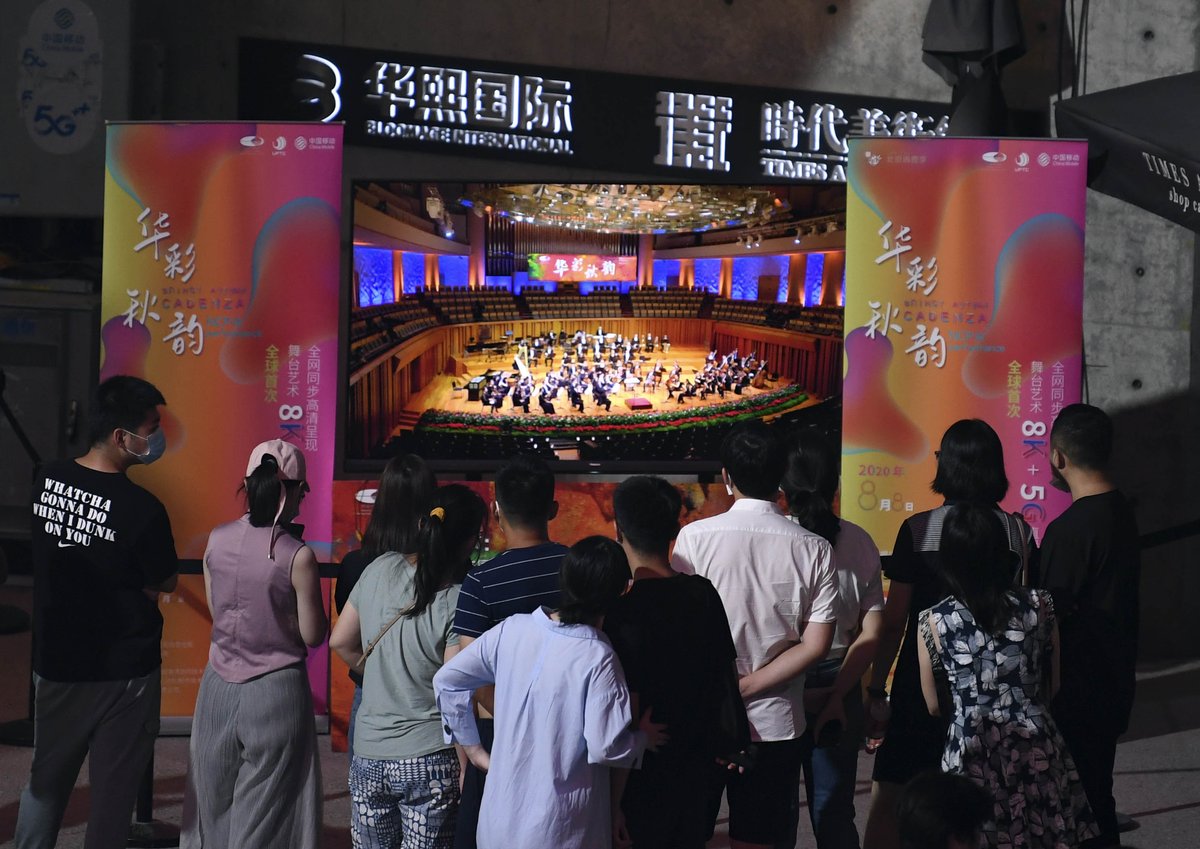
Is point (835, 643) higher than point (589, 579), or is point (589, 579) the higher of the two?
point (589, 579)

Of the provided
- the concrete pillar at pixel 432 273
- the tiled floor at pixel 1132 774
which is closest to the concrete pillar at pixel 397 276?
the concrete pillar at pixel 432 273

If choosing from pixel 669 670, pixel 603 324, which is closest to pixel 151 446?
pixel 669 670

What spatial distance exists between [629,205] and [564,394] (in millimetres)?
856

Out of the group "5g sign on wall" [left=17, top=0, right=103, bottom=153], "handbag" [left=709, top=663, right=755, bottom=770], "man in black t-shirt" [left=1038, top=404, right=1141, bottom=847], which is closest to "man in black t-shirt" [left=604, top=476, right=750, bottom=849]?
"handbag" [left=709, top=663, right=755, bottom=770]

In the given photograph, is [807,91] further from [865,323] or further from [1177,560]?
[1177,560]

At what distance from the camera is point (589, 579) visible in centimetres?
242

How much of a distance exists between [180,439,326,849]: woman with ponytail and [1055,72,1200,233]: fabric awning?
286cm

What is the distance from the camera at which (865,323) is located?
5.05 m

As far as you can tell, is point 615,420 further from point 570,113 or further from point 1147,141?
point 1147,141

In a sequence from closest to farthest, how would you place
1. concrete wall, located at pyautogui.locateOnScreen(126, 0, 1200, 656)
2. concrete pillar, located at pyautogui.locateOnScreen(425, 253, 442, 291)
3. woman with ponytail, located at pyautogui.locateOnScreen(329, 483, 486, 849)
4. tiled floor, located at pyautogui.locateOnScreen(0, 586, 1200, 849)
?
woman with ponytail, located at pyautogui.locateOnScreen(329, 483, 486, 849)
tiled floor, located at pyautogui.locateOnScreen(0, 586, 1200, 849)
concrete pillar, located at pyautogui.locateOnScreen(425, 253, 442, 291)
concrete wall, located at pyautogui.locateOnScreen(126, 0, 1200, 656)

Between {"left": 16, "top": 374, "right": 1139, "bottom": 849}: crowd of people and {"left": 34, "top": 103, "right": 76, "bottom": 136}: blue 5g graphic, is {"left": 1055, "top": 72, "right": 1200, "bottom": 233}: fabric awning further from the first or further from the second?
{"left": 34, "top": 103, "right": 76, "bottom": 136}: blue 5g graphic

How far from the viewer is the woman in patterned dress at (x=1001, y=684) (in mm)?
2779

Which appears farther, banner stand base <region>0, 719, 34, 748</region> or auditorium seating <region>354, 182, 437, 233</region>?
auditorium seating <region>354, 182, 437, 233</region>

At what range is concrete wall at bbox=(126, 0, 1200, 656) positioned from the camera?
5980 millimetres
